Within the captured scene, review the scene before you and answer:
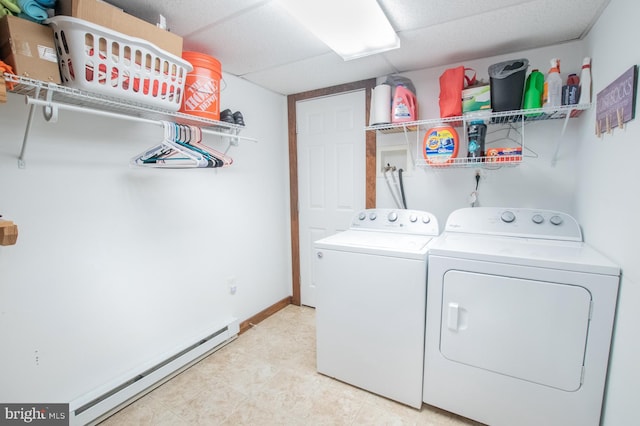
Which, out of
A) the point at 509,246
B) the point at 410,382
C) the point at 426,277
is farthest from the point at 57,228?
the point at 509,246

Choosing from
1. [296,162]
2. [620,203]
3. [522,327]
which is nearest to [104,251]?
[296,162]

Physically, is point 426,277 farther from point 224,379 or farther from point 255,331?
point 255,331

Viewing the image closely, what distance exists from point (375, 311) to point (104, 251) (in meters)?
1.53

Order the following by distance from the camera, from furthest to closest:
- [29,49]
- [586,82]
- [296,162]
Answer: [296,162], [586,82], [29,49]

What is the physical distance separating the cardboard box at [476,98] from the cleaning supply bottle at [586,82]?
0.44m

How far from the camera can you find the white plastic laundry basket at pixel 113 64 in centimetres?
113

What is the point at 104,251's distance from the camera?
5.17 ft

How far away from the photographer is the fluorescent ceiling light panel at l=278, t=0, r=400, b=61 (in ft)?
4.56

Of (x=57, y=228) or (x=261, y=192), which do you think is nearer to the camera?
(x=57, y=228)

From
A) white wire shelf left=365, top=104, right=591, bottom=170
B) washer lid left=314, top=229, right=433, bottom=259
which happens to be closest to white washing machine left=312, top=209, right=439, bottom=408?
washer lid left=314, top=229, right=433, bottom=259

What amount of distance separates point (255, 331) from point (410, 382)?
54.0 inches

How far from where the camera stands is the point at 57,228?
4.59 ft

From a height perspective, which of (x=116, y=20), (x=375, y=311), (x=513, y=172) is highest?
(x=116, y=20)

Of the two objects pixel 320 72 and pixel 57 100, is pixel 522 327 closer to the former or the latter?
pixel 320 72
